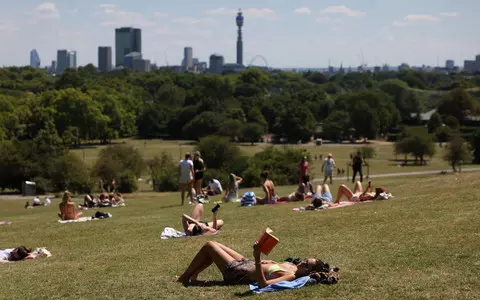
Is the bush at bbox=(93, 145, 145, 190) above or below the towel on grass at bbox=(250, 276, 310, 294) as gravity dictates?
below

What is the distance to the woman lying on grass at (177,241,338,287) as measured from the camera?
35.4 feet

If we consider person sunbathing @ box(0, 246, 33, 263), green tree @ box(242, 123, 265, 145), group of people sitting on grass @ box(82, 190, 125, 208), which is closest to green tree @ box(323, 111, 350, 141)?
green tree @ box(242, 123, 265, 145)

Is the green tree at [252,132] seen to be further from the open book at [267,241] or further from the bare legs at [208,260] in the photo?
the open book at [267,241]

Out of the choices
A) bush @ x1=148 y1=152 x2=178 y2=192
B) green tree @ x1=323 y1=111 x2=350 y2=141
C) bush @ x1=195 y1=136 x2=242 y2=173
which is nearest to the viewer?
bush @ x1=148 y1=152 x2=178 y2=192

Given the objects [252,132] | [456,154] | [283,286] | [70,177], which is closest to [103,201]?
[283,286]

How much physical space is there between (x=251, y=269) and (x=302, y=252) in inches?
89.5

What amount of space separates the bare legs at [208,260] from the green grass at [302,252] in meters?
0.27

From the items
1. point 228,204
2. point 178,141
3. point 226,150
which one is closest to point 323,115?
point 178,141

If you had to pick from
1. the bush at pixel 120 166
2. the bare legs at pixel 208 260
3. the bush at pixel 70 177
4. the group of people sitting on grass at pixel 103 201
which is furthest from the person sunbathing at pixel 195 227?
the bush at pixel 120 166

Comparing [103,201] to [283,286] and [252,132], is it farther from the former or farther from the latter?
[252,132]

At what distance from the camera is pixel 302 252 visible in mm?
13234

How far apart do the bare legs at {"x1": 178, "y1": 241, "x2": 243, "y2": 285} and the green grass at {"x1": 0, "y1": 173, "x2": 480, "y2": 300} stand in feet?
0.88

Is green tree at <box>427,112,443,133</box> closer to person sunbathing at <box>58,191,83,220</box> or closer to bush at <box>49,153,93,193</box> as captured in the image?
bush at <box>49,153,93,193</box>

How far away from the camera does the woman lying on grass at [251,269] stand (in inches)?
425
